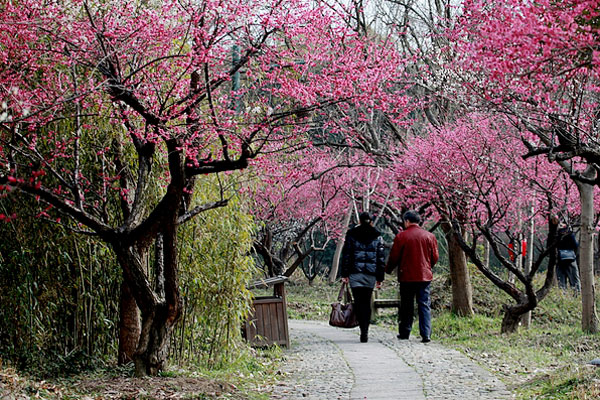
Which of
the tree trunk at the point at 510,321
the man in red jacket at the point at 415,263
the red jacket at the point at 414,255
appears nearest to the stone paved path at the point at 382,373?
the man in red jacket at the point at 415,263

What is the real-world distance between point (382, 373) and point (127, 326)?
2.49 meters

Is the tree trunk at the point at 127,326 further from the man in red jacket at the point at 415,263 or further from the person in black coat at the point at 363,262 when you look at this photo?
the man in red jacket at the point at 415,263

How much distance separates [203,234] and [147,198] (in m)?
0.79

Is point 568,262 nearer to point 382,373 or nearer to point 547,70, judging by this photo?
point 382,373

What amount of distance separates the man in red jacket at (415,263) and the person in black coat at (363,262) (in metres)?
0.19

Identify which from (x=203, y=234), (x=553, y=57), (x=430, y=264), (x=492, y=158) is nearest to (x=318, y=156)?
(x=492, y=158)

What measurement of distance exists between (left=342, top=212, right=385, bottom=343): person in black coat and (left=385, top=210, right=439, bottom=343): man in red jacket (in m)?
0.19

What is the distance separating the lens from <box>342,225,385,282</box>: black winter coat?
8273mm

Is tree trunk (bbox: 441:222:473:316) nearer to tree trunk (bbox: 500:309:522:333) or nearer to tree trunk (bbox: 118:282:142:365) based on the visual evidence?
tree trunk (bbox: 500:309:522:333)

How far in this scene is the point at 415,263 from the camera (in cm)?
805

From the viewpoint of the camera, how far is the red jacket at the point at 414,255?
805 centimetres

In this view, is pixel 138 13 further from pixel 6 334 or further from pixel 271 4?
pixel 6 334

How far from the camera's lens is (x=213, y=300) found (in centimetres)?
682

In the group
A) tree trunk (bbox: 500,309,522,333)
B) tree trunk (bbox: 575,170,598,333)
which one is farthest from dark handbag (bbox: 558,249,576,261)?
tree trunk (bbox: 575,170,598,333)
